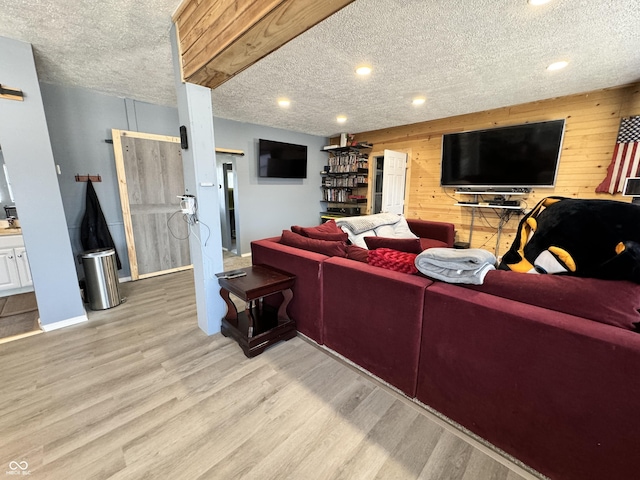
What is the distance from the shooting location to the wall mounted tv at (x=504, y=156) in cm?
335

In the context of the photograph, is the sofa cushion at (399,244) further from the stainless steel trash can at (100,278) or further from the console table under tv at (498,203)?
the stainless steel trash can at (100,278)

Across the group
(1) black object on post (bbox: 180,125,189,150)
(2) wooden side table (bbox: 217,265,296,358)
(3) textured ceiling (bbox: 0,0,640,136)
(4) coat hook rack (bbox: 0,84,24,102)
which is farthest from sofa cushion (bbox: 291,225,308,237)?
(4) coat hook rack (bbox: 0,84,24,102)

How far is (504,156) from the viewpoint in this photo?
365cm

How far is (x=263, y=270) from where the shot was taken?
227 cm

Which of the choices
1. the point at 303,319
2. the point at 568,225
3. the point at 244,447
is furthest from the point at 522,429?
the point at 303,319

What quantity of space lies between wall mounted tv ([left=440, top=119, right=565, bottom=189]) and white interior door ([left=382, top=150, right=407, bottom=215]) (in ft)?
2.23

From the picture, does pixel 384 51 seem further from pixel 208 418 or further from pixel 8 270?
pixel 8 270

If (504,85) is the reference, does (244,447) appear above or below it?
below

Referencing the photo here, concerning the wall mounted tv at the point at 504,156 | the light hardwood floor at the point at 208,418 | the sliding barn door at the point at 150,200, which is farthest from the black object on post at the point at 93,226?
the wall mounted tv at the point at 504,156

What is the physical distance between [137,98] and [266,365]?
3.59 metres

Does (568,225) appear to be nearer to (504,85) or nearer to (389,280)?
(389,280)

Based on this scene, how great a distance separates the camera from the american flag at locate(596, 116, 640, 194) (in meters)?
2.81

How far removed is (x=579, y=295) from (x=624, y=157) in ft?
10.5

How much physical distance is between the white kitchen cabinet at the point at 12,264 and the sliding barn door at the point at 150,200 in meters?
0.99
